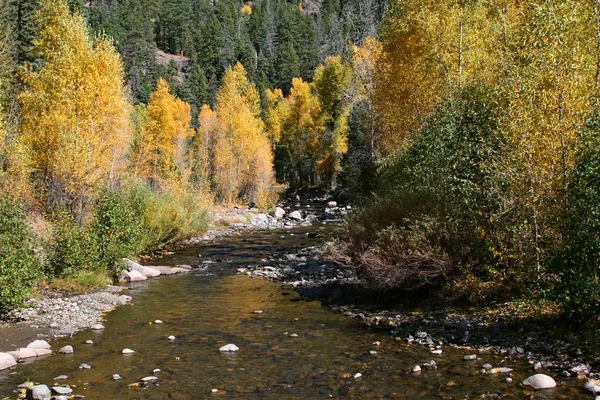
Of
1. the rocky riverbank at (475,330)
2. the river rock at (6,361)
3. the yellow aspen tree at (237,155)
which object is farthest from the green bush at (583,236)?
the yellow aspen tree at (237,155)

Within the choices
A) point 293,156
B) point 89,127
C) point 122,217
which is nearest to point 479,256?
point 122,217

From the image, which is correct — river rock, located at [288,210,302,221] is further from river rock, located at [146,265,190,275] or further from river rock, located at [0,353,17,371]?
river rock, located at [0,353,17,371]

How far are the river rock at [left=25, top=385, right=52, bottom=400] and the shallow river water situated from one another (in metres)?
0.51

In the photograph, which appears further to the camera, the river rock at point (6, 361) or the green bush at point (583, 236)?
the river rock at point (6, 361)

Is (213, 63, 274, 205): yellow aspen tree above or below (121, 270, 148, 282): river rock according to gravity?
above

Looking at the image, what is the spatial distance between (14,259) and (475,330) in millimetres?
11886

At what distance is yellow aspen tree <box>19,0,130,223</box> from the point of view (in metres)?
20.5

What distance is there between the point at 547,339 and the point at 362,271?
6122mm

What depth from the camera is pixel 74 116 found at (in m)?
21.3

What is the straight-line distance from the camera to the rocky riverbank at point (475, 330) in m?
10.5

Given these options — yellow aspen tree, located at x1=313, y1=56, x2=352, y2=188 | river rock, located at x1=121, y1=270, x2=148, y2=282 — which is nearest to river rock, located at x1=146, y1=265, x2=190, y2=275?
river rock, located at x1=121, y1=270, x2=148, y2=282

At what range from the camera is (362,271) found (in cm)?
1655

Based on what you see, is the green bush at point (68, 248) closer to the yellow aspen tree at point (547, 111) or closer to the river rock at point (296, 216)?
the yellow aspen tree at point (547, 111)

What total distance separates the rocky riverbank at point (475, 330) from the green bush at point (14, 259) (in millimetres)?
8738
